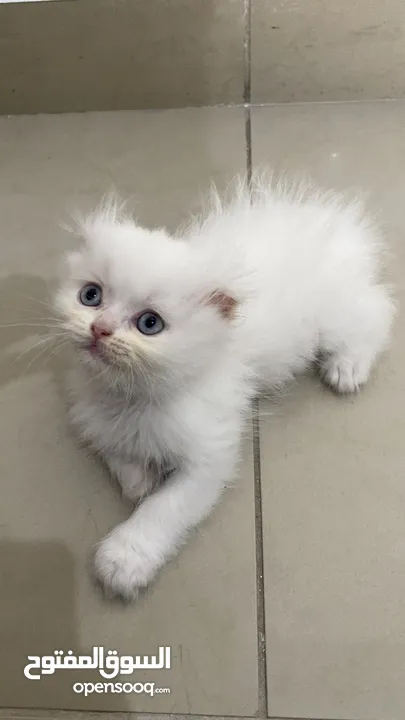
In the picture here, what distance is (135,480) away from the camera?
1.16 metres

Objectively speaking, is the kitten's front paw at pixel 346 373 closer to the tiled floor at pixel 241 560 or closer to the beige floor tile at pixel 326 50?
the tiled floor at pixel 241 560

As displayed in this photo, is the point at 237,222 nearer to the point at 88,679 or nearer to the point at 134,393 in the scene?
the point at 134,393

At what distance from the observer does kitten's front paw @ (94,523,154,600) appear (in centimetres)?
108

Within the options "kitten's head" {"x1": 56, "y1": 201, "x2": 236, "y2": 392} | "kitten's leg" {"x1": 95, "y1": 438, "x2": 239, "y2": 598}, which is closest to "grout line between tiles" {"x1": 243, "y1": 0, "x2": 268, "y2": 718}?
"kitten's leg" {"x1": 95, "y1": 438, "x2": 239, "y2": 598}

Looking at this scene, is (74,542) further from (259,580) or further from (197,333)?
(197,333)

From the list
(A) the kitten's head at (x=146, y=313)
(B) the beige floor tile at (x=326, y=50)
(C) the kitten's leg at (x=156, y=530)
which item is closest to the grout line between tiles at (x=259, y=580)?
(C) the kitten's leg at (x=156, y=530)

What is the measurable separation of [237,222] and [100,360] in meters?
0.39

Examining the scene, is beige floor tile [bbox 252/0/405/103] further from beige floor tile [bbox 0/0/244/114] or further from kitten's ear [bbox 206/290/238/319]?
kitten's ear [bbox 206/290/238/319]

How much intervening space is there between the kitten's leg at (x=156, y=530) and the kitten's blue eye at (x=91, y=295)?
0.31 m

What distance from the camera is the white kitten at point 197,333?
919 mm

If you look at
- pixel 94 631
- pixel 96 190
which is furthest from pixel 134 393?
pixel 96 190

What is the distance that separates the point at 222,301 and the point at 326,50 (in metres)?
0.88

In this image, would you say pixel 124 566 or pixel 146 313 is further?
pixel 124 566

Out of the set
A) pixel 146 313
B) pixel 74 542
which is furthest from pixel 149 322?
pixel 74 542
